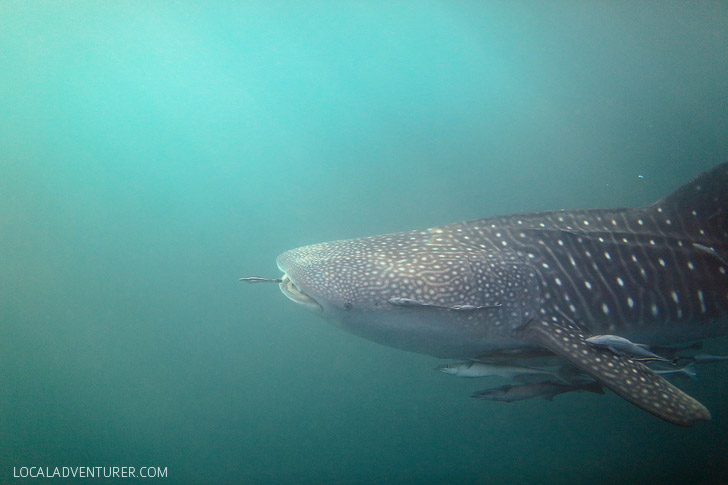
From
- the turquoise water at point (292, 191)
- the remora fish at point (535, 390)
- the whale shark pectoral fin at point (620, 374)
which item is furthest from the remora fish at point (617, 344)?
the turquoise water at point (292, 191)

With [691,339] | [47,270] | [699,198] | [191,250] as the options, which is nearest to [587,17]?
[699,198]

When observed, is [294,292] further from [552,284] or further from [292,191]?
[292,191]

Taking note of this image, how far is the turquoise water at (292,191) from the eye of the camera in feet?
24.6

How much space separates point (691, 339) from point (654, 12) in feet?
54.5

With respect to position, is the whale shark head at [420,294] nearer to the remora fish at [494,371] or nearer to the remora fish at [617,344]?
the remora fish at [494,371]

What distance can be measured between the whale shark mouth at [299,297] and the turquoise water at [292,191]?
18.3 feet

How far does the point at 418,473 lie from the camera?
23.1ft

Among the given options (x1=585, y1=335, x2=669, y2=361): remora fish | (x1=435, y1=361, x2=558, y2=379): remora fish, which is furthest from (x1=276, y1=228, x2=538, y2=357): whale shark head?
(x1=585, y1=335, x2=669, y2=361): remora fish

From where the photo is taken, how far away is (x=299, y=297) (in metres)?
3.14

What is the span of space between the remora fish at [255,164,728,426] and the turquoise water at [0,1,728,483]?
454cm

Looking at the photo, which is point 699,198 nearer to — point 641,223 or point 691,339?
point 641,223

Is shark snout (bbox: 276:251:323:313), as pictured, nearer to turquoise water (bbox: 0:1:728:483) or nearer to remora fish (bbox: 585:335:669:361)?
remora fish (bbox: 585:335:669:361)

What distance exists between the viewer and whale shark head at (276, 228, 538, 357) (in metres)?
2.96

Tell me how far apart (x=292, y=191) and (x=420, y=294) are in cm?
1350
